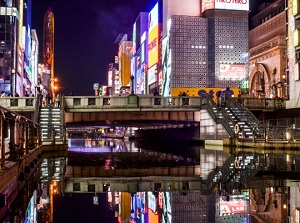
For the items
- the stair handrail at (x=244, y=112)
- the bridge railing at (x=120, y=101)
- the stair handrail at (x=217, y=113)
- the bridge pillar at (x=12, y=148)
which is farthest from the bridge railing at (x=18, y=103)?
the bridge pillar at (x=12, y=148)

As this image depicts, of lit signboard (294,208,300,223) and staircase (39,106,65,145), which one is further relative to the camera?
staircase (39,106,65,145)

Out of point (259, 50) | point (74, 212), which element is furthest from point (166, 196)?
point (259, 50)

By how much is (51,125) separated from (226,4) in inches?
2172

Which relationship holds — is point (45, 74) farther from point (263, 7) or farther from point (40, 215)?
point (40, 215)

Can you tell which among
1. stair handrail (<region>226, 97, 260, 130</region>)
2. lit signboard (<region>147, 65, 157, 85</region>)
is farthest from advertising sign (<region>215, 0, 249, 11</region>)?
stair handrail (<region>226, 97, 260, 130</region>)

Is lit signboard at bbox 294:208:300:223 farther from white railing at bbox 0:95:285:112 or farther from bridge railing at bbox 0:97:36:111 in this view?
bridge railing at bbox 0:97:36:111

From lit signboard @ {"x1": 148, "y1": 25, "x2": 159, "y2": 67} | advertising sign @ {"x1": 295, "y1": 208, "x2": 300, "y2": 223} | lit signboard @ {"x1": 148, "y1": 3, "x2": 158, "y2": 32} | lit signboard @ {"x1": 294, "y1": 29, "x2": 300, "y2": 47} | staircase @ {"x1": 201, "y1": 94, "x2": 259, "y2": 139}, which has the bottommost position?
advertising sign @ {"x1": 295, "y1": 208, "x2": 300, "y2": 223}

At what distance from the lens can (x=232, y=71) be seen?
8025 cm

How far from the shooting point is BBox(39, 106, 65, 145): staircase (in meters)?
31.2

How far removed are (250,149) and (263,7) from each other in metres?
67.8

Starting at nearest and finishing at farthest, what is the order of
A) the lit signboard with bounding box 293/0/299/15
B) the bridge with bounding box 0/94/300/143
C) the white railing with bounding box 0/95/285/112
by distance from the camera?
the bridge with bounding box 0/94/300/143
the white railing with bounding box 0/95/285/112
the lit signboard with bounding box 293/0/299/15

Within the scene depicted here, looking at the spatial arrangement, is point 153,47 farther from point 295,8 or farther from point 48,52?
point 48,52

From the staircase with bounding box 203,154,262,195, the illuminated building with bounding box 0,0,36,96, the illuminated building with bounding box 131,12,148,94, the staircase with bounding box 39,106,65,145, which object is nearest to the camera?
the staircase with bounding box 203,154,262,195

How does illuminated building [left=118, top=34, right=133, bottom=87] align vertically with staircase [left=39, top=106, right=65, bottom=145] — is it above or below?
above
